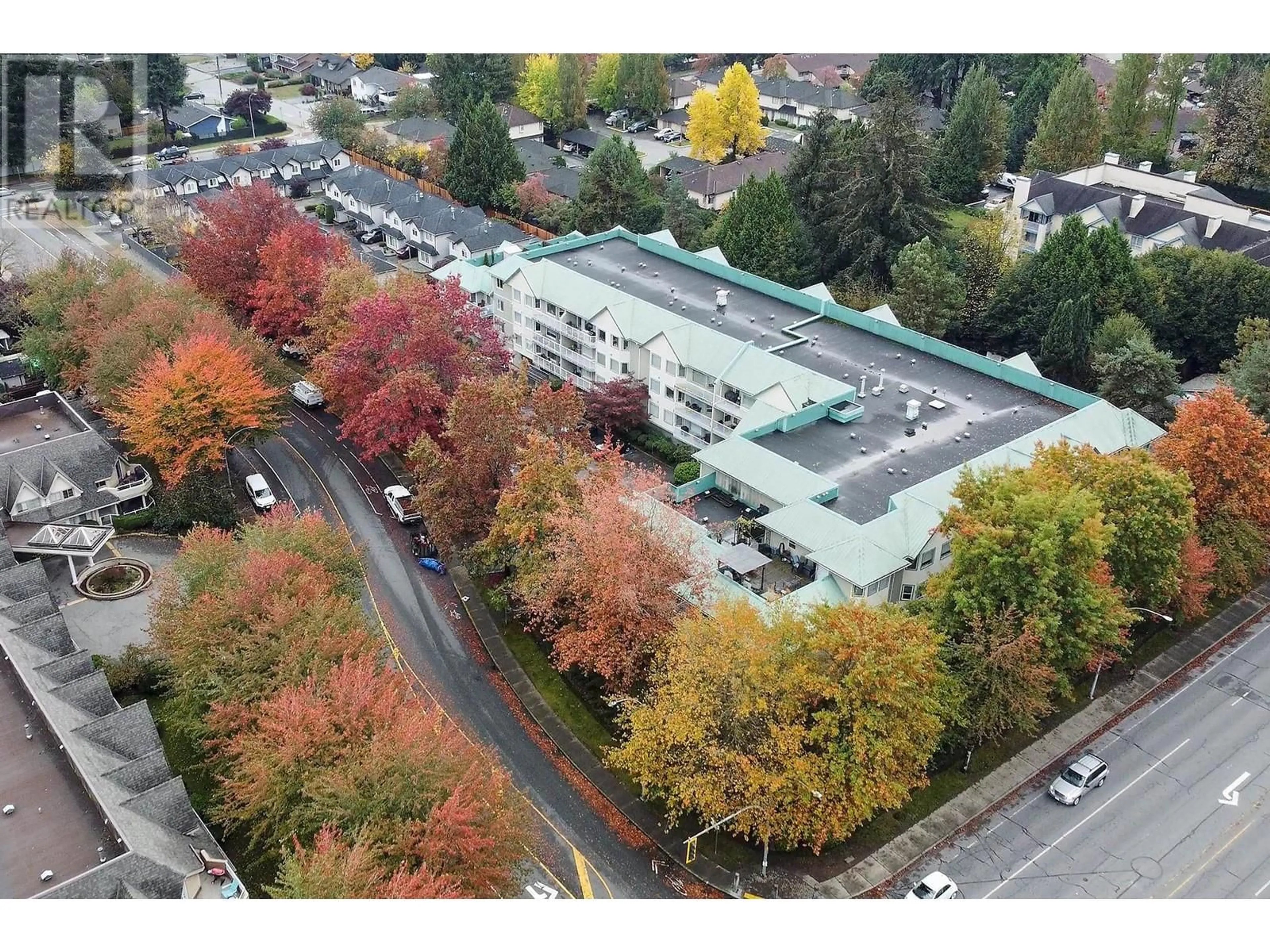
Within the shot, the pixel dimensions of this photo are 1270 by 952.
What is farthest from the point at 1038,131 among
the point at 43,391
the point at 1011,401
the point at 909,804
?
the point at 43,391

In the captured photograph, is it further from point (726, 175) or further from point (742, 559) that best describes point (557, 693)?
point (726, 175)

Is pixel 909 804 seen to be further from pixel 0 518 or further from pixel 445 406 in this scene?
pixel 0 518

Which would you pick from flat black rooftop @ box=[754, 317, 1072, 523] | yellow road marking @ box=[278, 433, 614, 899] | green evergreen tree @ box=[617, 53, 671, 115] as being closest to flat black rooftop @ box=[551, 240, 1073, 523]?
flat black rooftop @ box=[754, 317, 1072, 523]

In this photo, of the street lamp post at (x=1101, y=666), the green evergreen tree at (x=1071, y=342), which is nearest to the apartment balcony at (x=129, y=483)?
the street lamp post at (x=1101, y=666)

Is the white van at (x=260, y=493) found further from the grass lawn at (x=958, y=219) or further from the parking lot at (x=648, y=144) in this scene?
the parking lot at (x=648, y=144)
